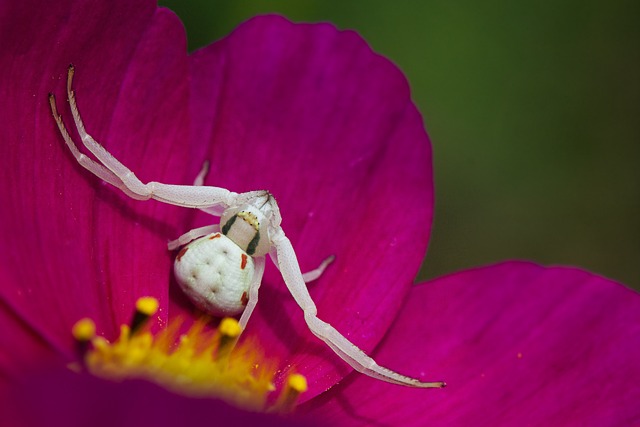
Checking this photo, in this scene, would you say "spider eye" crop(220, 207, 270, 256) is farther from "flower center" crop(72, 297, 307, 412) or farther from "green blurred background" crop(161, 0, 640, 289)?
"green blurred background" crop(161, 0, 640, 289)

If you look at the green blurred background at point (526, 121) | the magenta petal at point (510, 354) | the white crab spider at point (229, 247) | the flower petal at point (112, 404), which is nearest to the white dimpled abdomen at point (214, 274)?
the white crab spider at point (229, 247)

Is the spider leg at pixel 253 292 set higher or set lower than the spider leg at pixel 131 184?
lower

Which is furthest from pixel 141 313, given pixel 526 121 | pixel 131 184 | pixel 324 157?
pixel 526 121

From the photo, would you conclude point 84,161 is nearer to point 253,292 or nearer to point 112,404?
point 253,292

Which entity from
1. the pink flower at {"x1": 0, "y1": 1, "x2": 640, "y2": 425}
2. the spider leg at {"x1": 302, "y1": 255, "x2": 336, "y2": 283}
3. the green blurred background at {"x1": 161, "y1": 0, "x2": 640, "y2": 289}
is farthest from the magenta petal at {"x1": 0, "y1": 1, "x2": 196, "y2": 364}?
the green blurred background at {"x1": 161, "y1": 0, "x2": 640, "y2": 289}

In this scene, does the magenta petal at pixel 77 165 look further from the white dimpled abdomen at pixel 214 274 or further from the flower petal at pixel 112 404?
the flower petal at pixel 112 404

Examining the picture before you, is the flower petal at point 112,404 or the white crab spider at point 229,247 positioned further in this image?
the white crab spider at point 229,247
